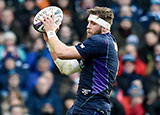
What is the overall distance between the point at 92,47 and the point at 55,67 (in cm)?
471

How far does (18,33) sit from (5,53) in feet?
2.25

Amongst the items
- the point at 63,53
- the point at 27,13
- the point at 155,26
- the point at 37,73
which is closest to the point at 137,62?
the point at 155,26

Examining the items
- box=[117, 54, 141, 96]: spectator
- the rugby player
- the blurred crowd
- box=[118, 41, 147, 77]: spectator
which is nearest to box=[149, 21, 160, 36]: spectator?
the blurred crowd

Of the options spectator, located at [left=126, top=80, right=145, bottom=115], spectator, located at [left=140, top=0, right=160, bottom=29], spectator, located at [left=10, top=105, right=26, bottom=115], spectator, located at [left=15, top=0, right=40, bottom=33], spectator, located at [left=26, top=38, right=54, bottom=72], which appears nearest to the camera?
spectator, located at [left=10, top=105, right=26, bottom=115]

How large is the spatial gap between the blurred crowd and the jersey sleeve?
11.3ft

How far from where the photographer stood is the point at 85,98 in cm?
569

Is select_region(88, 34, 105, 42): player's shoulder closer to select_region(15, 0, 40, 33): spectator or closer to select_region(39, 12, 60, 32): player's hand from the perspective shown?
select_region(39, 12, 60, 32): player's hand

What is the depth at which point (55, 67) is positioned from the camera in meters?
10.3

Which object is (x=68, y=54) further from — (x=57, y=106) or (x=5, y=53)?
(x=5, y=53)

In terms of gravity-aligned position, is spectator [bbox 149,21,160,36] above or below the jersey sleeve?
below

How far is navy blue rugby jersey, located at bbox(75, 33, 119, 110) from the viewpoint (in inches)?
222

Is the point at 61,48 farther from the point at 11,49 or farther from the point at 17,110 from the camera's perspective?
the point at 11,49

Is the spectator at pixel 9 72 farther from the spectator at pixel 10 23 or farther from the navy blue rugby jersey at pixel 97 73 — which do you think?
the navy blue rugby jersey at pixel 97 73

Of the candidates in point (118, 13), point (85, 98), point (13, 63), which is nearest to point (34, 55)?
point (13, 63)
